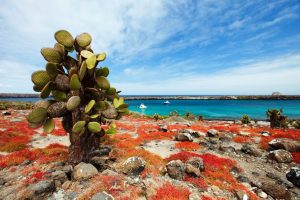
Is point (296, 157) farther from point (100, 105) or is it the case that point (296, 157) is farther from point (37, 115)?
point (37, 115)

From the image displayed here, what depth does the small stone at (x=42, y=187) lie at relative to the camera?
6.23 metres

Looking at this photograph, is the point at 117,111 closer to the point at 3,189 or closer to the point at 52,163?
the point at 52,163

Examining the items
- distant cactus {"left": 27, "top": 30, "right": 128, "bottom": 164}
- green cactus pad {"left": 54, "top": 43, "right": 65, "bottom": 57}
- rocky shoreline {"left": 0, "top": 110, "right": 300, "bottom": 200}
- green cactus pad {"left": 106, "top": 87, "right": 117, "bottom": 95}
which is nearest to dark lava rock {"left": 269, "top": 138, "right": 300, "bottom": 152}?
rocky shoreline {"left": 0, "top": 110, "right": 300, "bottom": 200}

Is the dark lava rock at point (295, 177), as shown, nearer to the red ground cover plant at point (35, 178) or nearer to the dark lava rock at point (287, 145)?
the dark lava rock at point (287, 145)

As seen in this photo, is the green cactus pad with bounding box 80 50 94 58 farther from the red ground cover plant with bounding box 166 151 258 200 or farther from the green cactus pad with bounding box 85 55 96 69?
the red ground cover plant with bounding box 166 151 258 200

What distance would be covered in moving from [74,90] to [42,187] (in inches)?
160

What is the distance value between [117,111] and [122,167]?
3.03 m

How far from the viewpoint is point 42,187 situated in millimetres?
6395

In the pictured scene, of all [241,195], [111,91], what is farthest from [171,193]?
[111,91]

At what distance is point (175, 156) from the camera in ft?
35.2

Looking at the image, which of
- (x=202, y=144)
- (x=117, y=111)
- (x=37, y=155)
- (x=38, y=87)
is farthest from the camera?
(x=202, y=144)

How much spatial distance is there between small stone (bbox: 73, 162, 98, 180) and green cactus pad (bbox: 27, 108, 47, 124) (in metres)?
2.79

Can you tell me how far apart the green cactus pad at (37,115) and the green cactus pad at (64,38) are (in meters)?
3.24

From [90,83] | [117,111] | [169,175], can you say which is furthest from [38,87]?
[169,175]
